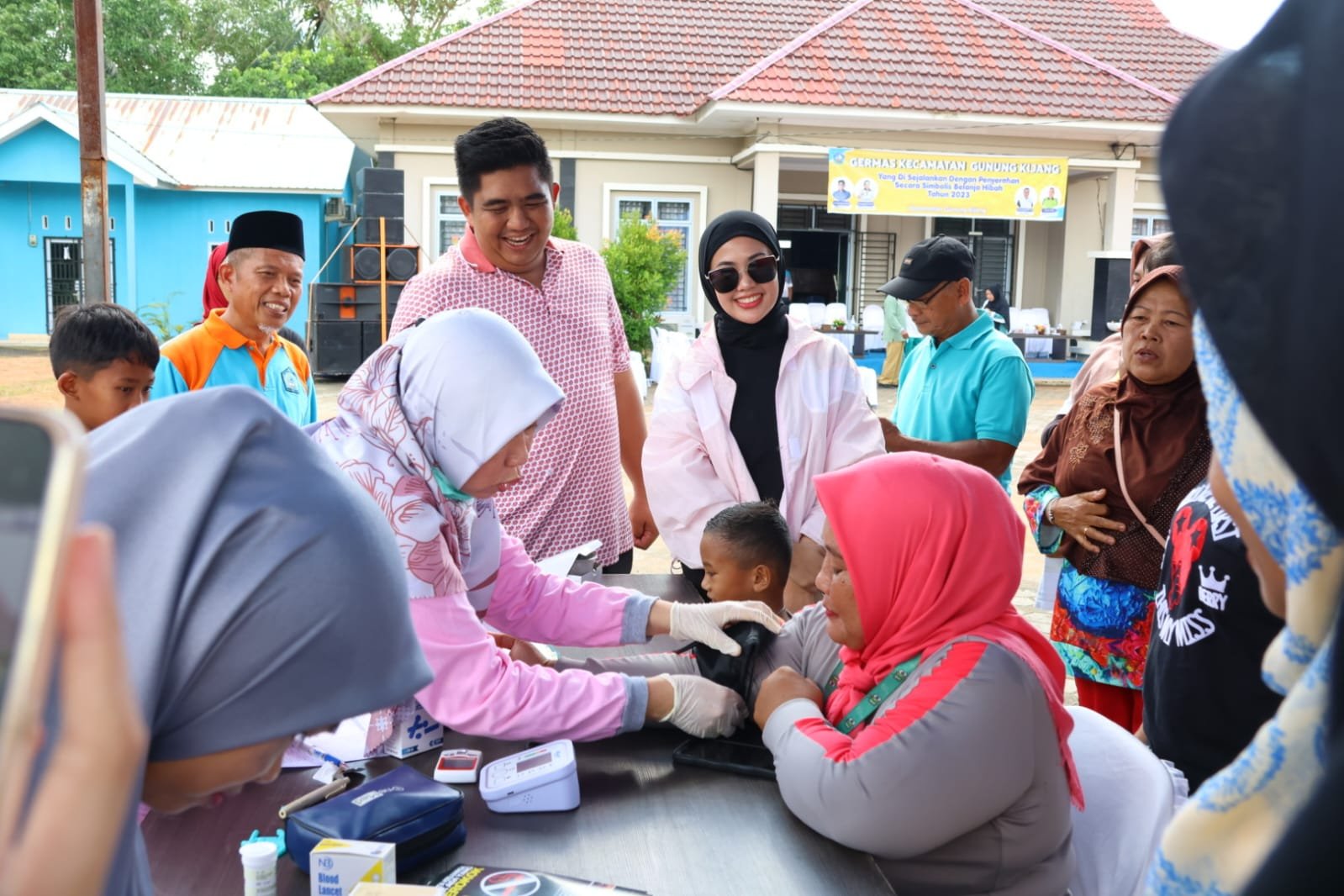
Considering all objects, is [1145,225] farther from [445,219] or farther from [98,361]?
[98,361]

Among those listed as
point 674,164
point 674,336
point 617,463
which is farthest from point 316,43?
point 617,463

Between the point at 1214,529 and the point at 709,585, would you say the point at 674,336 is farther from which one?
the point at 1214,529

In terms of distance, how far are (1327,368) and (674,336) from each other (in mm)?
11158

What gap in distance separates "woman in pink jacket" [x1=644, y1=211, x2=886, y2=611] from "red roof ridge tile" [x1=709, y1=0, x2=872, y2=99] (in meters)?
9.62

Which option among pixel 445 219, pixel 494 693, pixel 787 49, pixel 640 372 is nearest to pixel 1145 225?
pixel 787 49

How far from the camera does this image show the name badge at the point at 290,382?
11.5 ft

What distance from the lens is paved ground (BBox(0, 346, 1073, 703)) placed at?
5969 millimetres

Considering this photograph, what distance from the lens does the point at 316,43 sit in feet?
105

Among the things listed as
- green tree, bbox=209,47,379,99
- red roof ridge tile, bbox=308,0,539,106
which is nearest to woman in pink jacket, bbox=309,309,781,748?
red roof ridge tile, bbox=308,0,539,106

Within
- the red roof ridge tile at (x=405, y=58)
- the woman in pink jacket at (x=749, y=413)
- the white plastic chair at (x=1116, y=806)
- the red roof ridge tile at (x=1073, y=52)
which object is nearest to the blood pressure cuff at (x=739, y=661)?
the white plastic chair at (x=1116, y=806)

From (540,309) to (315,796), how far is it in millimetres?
1779

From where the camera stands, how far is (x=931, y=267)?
3.64m

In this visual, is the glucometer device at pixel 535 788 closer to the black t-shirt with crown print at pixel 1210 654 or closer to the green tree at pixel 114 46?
the black t-shirt with crown print at pixel 1210 654

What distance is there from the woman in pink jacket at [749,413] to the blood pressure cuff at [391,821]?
5.16 feet
